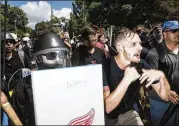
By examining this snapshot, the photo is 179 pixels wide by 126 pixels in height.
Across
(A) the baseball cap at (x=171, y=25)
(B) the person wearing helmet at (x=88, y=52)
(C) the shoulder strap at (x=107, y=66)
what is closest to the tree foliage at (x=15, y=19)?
(B) the person wearing helmet at (x=88, y=52)

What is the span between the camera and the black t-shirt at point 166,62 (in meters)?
3.66

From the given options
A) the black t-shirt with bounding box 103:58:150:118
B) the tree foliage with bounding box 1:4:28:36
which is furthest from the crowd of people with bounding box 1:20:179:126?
the tree foliage with bounding box 1:4:28:36

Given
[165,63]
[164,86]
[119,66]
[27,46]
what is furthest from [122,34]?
[27,46]

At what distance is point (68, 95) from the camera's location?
314cm

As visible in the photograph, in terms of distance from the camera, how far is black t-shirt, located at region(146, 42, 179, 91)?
366cm

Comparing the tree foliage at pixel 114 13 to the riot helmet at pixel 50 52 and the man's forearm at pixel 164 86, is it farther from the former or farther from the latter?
the man's forearm at pixel 164 86

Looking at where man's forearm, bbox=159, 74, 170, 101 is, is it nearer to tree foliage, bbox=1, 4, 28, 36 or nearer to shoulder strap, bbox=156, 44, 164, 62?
shoulder strap, bbox=156, 44, 164, 62

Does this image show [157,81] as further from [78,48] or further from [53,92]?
[53,92]

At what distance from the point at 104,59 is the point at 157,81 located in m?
0.54

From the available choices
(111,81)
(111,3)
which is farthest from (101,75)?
(111,3)

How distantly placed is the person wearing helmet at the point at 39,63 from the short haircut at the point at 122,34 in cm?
51

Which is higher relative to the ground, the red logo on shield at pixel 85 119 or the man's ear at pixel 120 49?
the man's ear at pixel 120 49

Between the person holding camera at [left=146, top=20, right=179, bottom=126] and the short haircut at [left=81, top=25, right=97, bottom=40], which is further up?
the short haircut at [left=81, top=25, right=97, bottom=40]

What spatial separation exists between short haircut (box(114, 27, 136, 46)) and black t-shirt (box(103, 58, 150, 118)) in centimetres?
19
